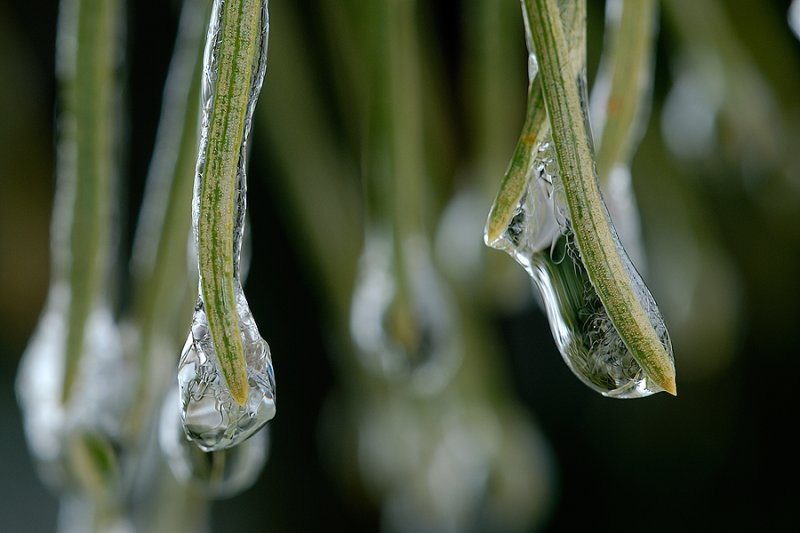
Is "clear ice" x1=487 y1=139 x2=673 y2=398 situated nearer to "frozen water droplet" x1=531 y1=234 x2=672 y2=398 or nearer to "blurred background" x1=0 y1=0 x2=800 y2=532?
"frozen water droplet" x1=531 y1=234 x2=672 y2=398

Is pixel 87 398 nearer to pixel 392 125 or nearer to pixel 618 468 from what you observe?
pixel 392 125

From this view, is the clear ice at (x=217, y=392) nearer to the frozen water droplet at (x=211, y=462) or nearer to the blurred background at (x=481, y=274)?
the frozen water droplet at (x=211, y=462)

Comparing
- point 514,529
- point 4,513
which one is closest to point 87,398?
point 514,529

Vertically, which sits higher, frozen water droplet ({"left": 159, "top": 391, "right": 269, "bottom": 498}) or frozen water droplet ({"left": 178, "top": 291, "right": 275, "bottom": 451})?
frozen water droplet ({"left": 178, "top": 291, "right": 275, "bottom": 451})

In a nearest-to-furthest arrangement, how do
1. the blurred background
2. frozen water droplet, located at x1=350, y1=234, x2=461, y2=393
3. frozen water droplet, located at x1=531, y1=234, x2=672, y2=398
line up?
frozen water droplet, located at x1=531, y1=234, x2=672, y2=398 < frozen water droplet, located at x1=350, y1=234, x2=461, y2=393 < the blurred background

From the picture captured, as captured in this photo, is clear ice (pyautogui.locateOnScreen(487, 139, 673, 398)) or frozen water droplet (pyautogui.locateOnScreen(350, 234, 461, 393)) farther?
frozen water droplet (pyautogui.locateOnScreen(350, 234, 461, 393))

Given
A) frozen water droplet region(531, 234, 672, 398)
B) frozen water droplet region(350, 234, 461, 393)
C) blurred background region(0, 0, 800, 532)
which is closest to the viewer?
frozen water droplet region(531, 234, 672, 398)

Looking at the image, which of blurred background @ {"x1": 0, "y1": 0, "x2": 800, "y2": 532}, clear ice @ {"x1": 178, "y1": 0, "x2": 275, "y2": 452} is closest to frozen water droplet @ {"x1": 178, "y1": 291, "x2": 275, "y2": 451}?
clear ice @ {"x1": 178, "y1": 0, "x2": 275, "y2": 452}
